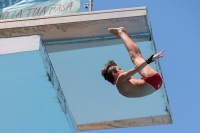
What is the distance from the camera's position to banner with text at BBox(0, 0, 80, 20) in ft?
26.9

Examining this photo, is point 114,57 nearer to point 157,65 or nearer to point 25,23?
point 157,65

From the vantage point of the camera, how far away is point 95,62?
7.83m

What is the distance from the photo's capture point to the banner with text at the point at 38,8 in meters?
8.19

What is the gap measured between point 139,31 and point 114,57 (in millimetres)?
706

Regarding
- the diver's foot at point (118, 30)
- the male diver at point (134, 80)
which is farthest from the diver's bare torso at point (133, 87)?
the diver's foot at point (118, 30)

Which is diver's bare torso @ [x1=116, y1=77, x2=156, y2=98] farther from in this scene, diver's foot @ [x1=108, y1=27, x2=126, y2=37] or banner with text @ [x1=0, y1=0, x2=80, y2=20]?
banner with text @ [x1=0, y1=0, x2=80, y2=20]

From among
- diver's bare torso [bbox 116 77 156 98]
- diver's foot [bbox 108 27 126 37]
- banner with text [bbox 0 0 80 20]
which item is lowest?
diver's bare torso [bbox 116 77 156 98]

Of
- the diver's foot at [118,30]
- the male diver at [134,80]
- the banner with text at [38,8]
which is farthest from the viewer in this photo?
the banner with text at [38,8]

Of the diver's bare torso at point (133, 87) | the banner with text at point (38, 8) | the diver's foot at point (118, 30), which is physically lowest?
the diver's bare torso at point (133, 87)

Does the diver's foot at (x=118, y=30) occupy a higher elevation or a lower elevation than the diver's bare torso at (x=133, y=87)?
higher

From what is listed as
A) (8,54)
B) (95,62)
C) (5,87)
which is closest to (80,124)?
(95,62)

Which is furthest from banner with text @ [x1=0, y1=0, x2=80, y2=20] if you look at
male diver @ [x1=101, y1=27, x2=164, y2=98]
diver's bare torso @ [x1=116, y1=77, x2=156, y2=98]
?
diver's bare torso @ [x1=116, y1=77, x2=156, y2=98]

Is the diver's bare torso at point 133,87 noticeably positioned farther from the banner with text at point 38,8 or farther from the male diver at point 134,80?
the banner with text at point 38,8

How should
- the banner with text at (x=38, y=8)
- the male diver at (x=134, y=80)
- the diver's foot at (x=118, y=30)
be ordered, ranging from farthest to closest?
the banner with text at (x=38, y=8) → the diver's foot at (x=118, y=30) → the male diver at (x=134, y=80)
